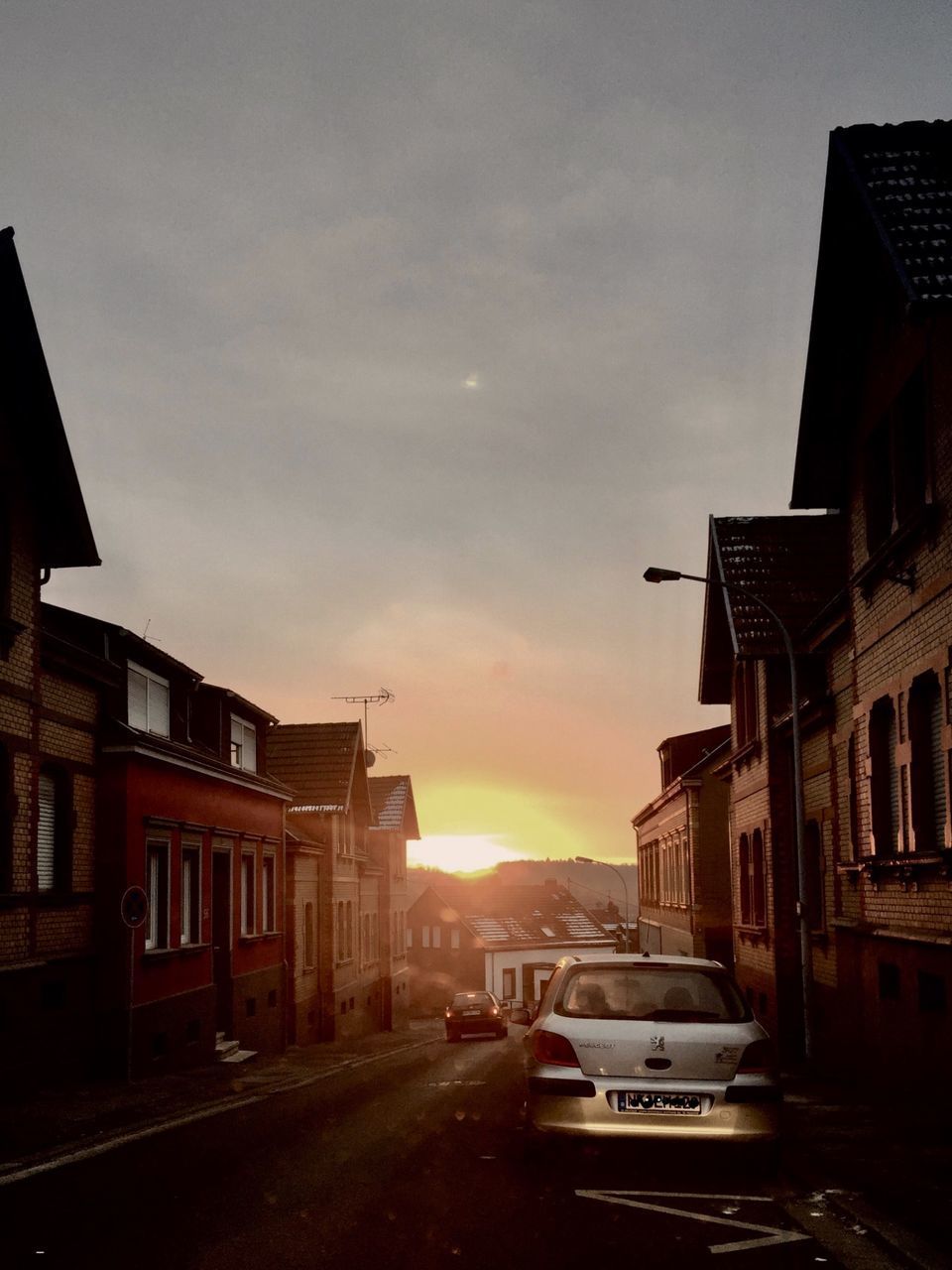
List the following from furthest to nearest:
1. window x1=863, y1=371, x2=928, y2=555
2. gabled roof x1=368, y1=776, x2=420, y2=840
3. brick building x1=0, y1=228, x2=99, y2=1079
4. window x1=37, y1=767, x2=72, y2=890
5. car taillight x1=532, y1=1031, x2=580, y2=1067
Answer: gabled roof x1=368, y1=776, x2=420, y2=840 < window x1=37, y1=767, x2=72, y2=890 < brick building x1=0, y1=228, x2=99, y2=1079 < window x1=863, y1=371, x2=928, y2=555 < car taillight x1=532, y1=1031, x2=580, y2=1067

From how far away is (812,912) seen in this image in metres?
21.4

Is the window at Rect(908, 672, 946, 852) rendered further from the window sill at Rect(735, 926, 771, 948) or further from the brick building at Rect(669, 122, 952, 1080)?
the window sill at Rect(735, 926, 771, 948)

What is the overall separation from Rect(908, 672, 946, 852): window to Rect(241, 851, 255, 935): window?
18.9 meters

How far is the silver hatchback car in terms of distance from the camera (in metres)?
8.82

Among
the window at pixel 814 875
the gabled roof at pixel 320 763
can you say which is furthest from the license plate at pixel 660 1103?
the gabled roof at pixel 320 763

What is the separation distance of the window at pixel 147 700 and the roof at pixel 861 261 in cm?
1125

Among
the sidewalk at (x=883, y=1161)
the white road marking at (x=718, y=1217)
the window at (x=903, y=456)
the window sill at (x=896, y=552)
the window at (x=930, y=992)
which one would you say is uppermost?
the window at (x=903, y=456)

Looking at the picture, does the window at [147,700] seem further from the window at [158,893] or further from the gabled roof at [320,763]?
the gabled roof at [320,763]

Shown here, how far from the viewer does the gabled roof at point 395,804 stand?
58.7 m

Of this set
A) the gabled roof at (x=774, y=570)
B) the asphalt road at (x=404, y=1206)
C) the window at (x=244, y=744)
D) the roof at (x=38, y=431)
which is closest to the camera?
the asphalt road at (x=404, y=1206)

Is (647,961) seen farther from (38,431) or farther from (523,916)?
(523,916)

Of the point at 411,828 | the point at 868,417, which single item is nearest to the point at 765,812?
the point at 868,417

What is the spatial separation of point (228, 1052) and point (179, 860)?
15.9 ft

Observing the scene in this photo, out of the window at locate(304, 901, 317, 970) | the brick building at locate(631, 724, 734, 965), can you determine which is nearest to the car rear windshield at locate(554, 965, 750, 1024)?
the brick building at locate(631, 724, 734, 965)
